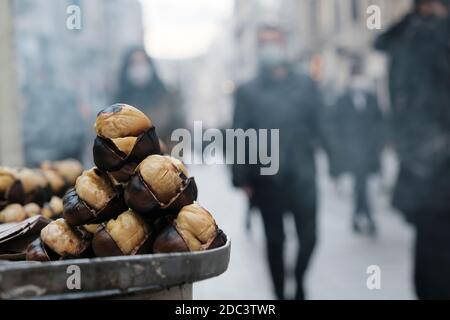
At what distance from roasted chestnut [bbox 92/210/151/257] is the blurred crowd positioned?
2697mm

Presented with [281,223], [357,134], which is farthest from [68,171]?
[357,134]

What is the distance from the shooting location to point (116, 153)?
1.49 metres

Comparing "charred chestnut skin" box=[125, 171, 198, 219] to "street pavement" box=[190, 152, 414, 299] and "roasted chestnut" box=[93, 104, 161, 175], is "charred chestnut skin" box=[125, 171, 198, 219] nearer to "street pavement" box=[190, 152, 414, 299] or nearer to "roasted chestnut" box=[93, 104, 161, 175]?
"roasted chestnut" box=[93, 104, 161, 175]

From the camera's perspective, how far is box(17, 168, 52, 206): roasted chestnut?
83.7 inches

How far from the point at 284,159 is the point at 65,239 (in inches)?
124

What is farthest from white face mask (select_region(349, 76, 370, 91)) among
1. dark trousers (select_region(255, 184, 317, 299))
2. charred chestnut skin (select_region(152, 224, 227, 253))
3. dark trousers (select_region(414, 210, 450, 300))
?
charred chestnut skin (select_region(152, 224, 227, 253))

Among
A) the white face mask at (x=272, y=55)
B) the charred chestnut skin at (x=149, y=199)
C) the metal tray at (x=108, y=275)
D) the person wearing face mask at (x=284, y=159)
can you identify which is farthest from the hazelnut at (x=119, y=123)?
the white face mask at (x=272, y=55)

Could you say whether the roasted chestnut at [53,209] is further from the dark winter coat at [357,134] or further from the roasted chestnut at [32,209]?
the dark winter coat at [357,134]

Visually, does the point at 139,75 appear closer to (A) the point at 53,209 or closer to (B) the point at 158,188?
(A) the point at 53,209

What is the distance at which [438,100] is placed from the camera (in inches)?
148

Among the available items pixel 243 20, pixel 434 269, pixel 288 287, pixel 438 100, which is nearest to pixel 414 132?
pixel 438 100

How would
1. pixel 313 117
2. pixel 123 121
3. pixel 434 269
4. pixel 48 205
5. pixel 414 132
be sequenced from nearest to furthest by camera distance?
1. pixel 123 121
2. pixel 48 205
3. pixel 434 269
4. pixel 414 132
5. pixel 313 117
